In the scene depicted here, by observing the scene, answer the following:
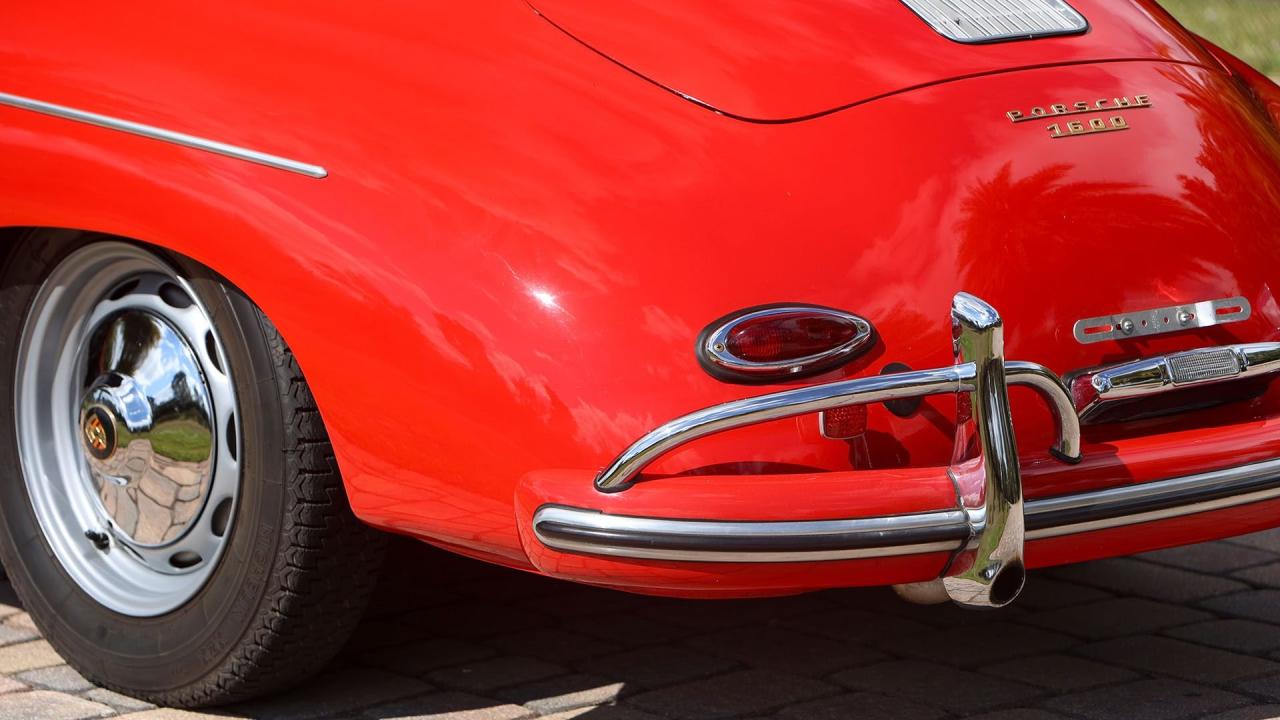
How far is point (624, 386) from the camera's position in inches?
92.2

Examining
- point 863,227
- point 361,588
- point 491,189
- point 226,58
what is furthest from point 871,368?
point 226,58

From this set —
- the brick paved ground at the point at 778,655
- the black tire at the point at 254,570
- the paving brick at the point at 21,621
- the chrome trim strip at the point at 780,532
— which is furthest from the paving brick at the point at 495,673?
the paving brick at the point at 21,621

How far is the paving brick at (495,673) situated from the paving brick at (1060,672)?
0.87m

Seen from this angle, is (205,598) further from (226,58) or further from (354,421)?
(226,58)

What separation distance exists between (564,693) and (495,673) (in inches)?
7.3

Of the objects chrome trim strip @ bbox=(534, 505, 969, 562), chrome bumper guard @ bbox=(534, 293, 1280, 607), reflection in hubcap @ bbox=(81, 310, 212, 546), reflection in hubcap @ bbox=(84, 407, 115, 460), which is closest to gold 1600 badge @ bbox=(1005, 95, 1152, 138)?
chrome bumper guard @ bbox=(534, 293, 1280, 607)

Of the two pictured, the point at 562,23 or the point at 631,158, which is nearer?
the point at 631,158

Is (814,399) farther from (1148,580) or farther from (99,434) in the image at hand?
(1148,580)

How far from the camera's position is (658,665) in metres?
3.18

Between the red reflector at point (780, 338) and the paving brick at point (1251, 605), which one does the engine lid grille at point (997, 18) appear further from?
the paving brick at point (1251, 605)

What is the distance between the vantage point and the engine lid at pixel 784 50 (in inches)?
102

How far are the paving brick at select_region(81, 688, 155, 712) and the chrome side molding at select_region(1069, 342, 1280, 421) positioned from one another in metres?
1.78

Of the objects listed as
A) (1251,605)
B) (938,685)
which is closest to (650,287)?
(938,685)

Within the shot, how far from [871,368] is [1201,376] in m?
0.56
